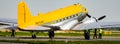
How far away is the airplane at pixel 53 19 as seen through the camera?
4538 centimetres

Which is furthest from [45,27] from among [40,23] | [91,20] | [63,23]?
[91,20]

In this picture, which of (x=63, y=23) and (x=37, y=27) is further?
(x=63, y=23)

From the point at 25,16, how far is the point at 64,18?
5507 millimetres

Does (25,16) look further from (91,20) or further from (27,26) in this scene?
(91,20)

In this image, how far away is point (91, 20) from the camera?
4938 centimetres

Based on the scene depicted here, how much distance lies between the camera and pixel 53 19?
154 feet

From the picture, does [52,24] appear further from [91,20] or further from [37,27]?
[91,20]

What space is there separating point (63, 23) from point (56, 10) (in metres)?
1.93

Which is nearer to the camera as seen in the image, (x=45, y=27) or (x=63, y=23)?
(x=45, y=27)

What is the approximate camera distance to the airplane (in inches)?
1786

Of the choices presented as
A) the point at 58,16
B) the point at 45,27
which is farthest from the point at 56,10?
the point at 45,27

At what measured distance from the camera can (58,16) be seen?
157 ft

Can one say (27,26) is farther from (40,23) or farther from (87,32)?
(87,32)

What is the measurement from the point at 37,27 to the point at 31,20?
1764 millimetres
